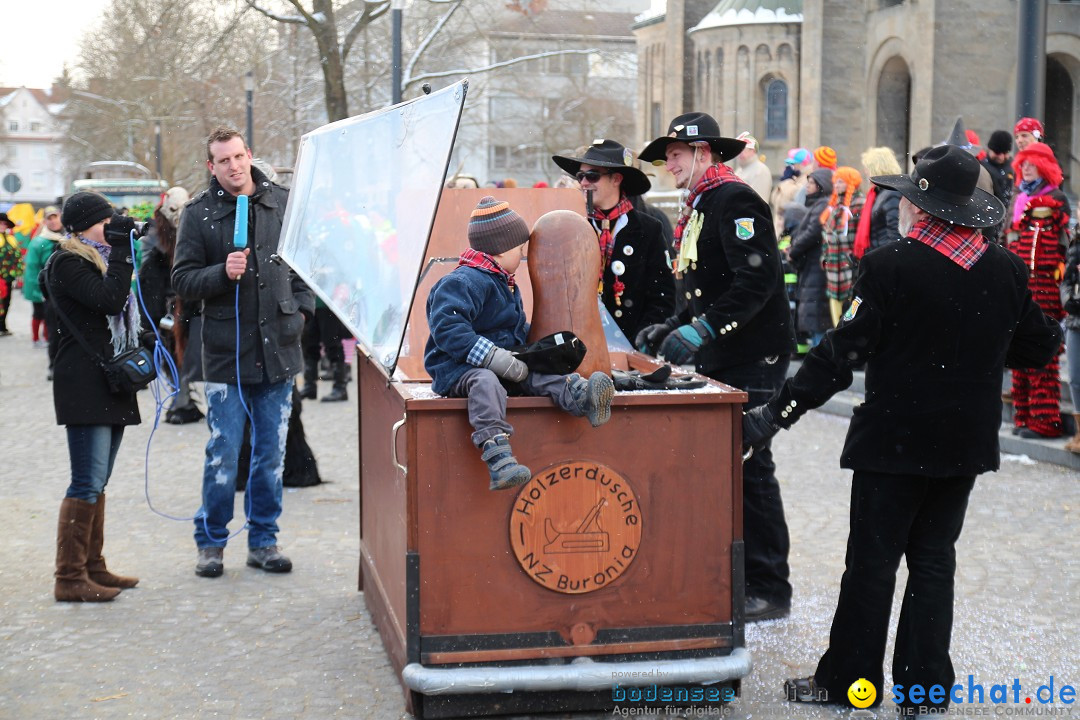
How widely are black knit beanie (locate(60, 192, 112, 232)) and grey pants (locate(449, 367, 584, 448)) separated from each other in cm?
274

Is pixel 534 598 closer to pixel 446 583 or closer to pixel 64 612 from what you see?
pixel 446 583

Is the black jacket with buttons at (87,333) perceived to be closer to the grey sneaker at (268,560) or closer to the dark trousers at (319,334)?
the grey sneaker at (268,560)

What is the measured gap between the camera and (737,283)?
5.35 m

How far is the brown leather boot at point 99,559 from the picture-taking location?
6059 mm

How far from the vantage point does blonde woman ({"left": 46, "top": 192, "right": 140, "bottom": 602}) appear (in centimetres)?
586

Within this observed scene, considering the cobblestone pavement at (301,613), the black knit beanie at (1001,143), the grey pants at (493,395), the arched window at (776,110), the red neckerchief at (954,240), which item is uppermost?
the arched window at (776,110)

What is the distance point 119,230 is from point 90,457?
3.52ft

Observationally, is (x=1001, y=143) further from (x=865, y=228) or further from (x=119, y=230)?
(x=119, y=230)

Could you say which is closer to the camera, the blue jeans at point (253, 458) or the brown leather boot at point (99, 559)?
the brown leather boot at point (99, 559)

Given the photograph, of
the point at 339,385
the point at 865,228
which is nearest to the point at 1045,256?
the point at 865,228

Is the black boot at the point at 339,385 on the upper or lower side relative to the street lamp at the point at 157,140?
lower

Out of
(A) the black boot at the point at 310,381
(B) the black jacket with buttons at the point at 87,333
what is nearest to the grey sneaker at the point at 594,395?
(B) the black jacket with buttons at the point at 87,333

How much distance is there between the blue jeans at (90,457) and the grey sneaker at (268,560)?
0.88 meters

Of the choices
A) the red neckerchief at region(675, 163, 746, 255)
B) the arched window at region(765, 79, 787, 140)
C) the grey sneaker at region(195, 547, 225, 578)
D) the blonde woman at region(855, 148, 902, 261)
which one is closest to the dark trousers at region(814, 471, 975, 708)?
the red neckerchief at region(675, 163, 746, 255)
